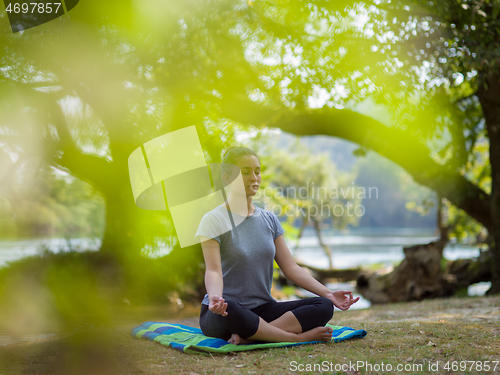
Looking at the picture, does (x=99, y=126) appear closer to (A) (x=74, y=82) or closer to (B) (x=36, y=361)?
(A) (x=74, y=82)

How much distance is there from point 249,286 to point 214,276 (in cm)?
33

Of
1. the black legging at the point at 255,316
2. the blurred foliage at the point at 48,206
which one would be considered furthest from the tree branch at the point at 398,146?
the black legging at the point at 255,316

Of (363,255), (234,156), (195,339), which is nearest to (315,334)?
(195,339)

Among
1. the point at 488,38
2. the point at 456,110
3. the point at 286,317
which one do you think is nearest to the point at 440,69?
the point at 488,38

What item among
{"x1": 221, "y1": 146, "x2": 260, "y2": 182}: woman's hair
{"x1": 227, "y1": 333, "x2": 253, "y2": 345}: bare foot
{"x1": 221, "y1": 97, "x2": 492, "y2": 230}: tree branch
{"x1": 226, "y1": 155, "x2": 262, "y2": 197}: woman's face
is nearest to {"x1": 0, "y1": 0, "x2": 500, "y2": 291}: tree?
{"x1": 221, "y1": 97, "x2": 492, "y2": 230}: tree branch

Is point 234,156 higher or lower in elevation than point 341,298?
higher

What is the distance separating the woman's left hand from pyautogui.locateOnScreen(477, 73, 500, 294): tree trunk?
5.02 meters

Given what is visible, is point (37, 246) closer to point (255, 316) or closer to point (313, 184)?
point (255, 316)

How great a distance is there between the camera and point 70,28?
4719mm

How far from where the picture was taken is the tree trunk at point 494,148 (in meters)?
6.33

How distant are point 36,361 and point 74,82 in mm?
3349

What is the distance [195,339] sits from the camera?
2795 millimetres

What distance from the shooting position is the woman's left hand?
2632 mm

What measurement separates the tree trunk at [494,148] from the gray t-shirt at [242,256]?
5.22 metres
